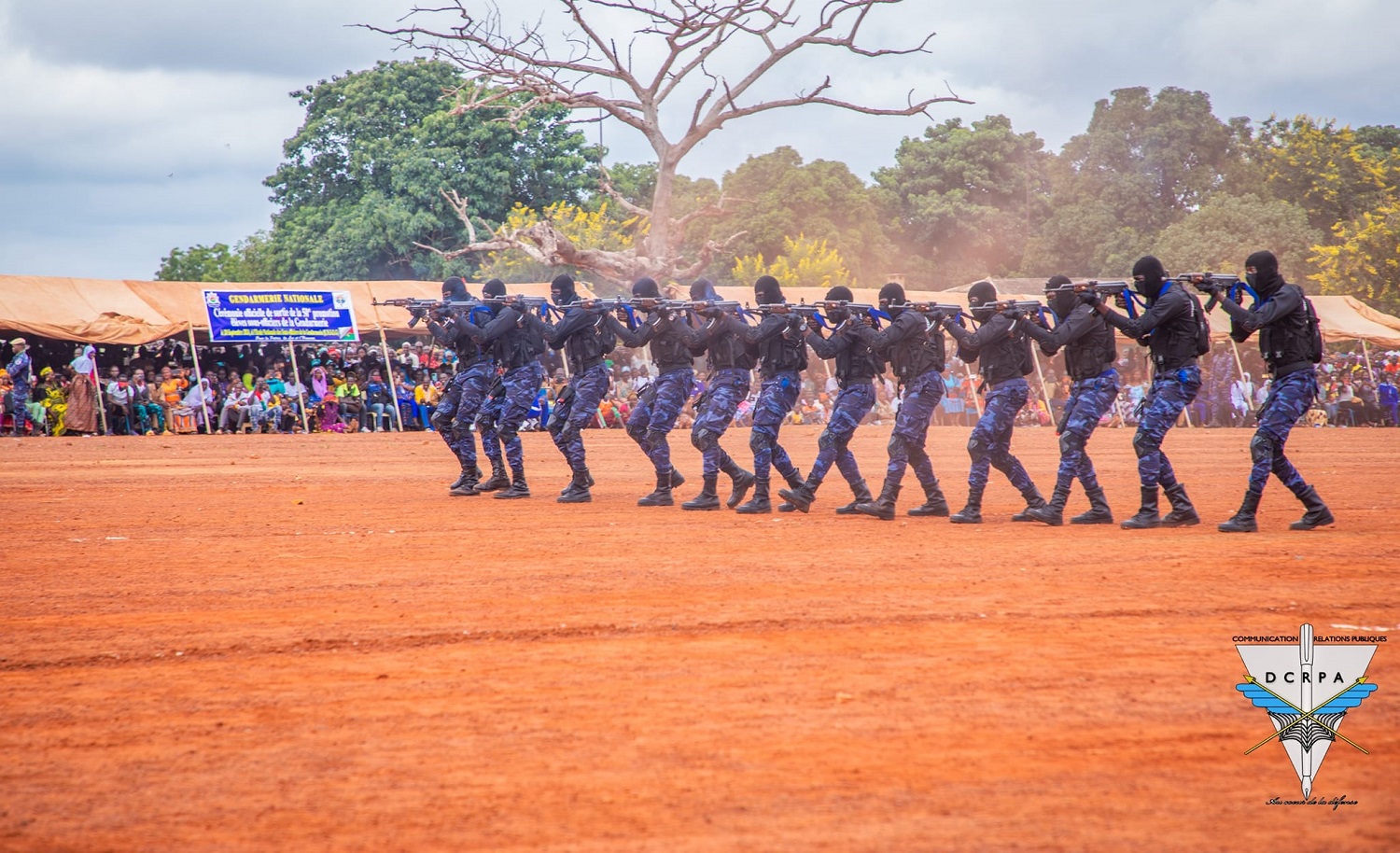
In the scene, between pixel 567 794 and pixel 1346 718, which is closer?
pixel 567 794

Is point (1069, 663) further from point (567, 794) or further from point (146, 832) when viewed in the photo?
point (146, 832)

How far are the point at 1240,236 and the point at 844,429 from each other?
138 ft

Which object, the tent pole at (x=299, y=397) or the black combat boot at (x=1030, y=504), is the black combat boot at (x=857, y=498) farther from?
the tent pole at (x=299, y=397)

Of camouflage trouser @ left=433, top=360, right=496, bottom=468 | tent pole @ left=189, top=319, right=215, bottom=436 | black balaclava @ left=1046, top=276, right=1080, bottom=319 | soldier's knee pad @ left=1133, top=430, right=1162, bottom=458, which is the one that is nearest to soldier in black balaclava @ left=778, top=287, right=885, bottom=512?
black balaclava @ left=1046, top=276, right=1080, bottom=319

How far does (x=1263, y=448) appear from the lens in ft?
31.0

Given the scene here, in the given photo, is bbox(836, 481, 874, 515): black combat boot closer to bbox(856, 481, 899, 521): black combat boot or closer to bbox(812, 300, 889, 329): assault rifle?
bbox(856, 481, 899, 521): black combat boot

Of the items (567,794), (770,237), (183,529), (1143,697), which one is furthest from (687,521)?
(770,237)

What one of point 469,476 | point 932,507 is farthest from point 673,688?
point 469,476

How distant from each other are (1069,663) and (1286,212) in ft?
164

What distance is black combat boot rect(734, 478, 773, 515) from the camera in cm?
1177

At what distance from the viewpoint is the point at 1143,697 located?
16.1ft

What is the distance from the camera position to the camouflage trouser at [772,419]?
38.4 ft

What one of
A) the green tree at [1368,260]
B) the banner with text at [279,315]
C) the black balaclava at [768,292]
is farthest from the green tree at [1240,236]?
the black balaclava at [768,292]

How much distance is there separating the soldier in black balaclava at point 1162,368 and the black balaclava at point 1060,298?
2.01ft
